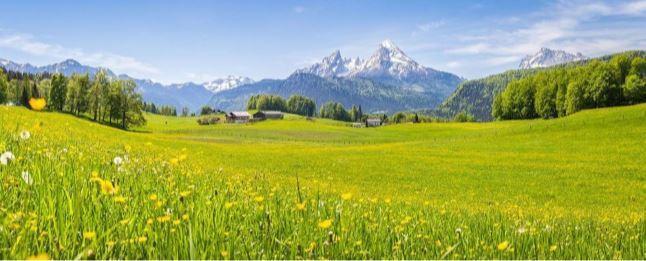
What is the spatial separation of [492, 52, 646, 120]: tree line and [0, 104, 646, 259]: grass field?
172ft

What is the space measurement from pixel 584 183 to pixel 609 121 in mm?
34622

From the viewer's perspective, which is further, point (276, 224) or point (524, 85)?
point (524, 85)

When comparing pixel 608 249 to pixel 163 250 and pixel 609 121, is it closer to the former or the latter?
pixel 163 250

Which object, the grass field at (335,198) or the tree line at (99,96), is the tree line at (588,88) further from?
the tree line at (99,96)

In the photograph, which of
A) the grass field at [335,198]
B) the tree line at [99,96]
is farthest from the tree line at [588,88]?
the tree line at [99,96]

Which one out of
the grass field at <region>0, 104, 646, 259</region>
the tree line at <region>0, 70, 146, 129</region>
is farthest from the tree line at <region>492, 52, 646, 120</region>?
the tree line at <region>0, 70, 146, 129</region>

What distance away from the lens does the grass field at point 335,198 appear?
12.4ft

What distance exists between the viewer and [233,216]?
495 cm

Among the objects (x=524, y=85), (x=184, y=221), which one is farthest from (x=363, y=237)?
(x=524, y=85)

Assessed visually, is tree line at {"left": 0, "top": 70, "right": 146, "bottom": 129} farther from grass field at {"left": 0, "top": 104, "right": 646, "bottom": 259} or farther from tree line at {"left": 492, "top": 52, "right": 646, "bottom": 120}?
tree line at {"left": 492, "top": 52, "right": 646, "bottom": 120}

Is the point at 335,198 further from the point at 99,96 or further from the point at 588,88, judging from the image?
the point at 588,88

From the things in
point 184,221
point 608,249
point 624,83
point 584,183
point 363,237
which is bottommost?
point 584,183

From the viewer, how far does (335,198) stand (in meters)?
9.93

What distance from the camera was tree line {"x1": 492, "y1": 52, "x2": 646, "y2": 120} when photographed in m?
109
